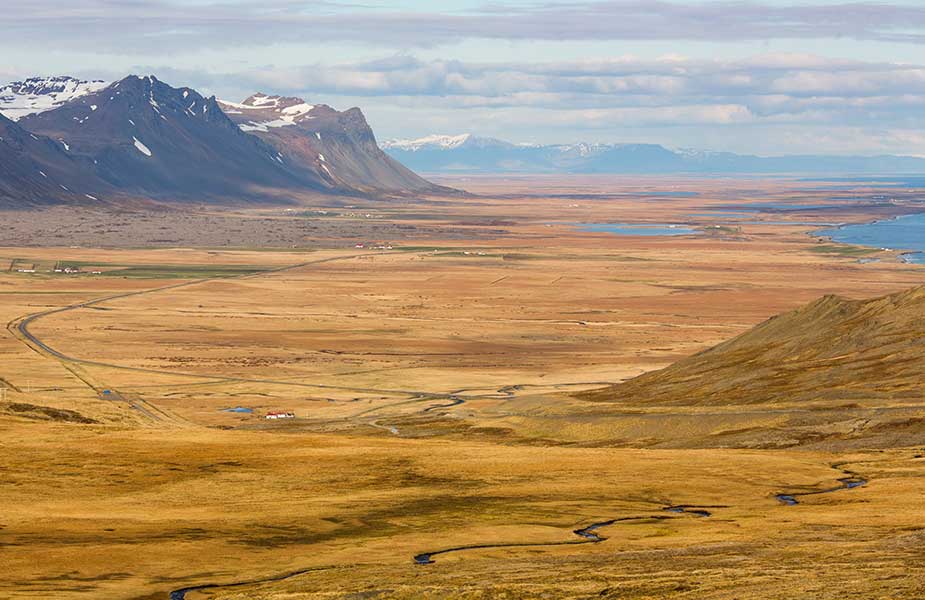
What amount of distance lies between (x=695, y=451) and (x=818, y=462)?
7.22 m

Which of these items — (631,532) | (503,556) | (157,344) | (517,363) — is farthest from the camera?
(157,344)

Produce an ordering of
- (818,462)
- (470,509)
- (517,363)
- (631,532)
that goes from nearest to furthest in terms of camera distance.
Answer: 1. (631,532)
2. (470,509)
3. (818,462)
4. (517,363)

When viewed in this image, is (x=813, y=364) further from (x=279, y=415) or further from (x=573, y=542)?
(x=573, y=542)

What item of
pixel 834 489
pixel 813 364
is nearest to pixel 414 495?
pixel 834 489

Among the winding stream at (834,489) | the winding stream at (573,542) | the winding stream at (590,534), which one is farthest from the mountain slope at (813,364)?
the winding stream at (573,542)

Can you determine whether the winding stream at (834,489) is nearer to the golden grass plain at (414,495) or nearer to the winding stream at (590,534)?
the winding stream at (590,534)

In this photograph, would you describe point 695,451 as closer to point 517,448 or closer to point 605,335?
point 517,448

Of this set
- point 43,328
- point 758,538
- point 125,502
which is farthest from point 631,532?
point 43,328

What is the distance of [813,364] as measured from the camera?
119 m

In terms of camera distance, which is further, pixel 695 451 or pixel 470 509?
pixel 695 451

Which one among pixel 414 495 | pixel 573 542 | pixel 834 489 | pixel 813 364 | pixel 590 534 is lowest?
pixel 813 364

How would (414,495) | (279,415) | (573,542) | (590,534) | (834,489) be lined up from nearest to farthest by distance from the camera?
(573,542) < (590,534) < (414,495) < (834,489) < (279,415)

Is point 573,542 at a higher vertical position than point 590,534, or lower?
higher

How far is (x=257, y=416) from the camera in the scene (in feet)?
381
